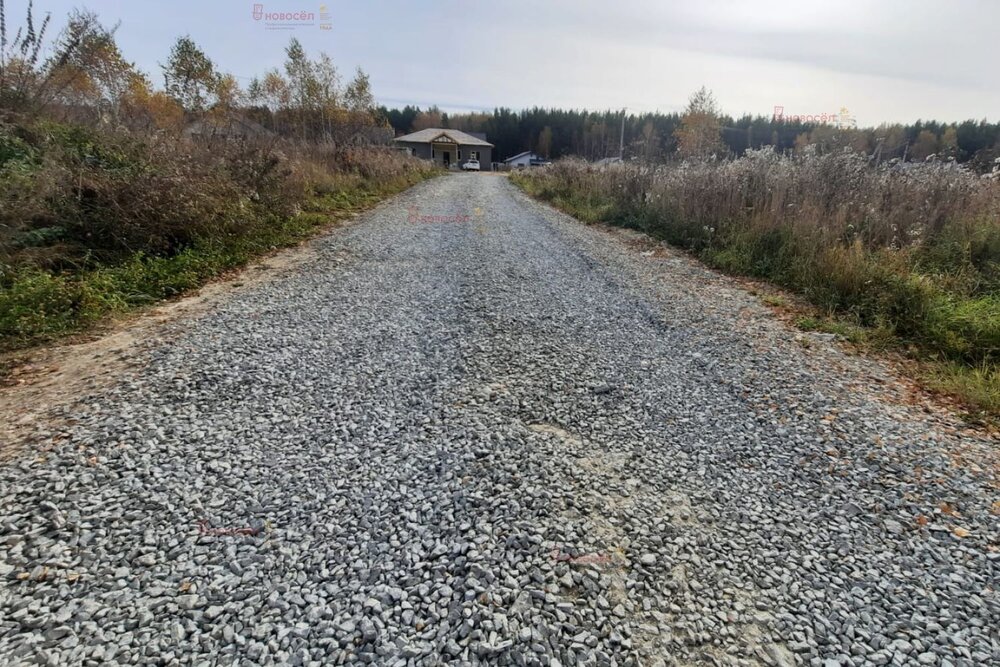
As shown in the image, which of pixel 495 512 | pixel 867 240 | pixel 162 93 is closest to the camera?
pixel 495 512

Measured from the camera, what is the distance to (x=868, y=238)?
6625 mm

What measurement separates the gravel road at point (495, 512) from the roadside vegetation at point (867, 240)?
2.93ft

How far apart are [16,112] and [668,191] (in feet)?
38.6

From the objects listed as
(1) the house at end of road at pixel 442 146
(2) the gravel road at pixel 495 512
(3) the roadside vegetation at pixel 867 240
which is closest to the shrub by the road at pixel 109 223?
(2) the gravel road at pixel 495 512

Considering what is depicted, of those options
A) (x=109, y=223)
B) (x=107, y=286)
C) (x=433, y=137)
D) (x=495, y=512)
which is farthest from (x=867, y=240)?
(x=433, y=137)

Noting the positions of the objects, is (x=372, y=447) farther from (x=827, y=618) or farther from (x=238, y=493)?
(x=827, y=618)

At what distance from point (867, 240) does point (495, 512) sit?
7029 mm

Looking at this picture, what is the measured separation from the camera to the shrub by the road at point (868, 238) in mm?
4457

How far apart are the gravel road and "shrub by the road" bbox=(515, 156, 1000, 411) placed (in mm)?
1086

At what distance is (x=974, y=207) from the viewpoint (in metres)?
6.86

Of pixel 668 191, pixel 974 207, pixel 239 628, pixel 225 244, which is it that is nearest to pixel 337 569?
pixel 239 628

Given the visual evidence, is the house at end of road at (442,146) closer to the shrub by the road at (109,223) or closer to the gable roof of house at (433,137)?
the gable roof of house at (433,137)

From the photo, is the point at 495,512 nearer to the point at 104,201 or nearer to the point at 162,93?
the point at 104,201

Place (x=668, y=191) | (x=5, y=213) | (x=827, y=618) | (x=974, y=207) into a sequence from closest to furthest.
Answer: (x=827, y=618)
(x=5, y=213)
(x=974, y=207)
(x=668, y=191)
